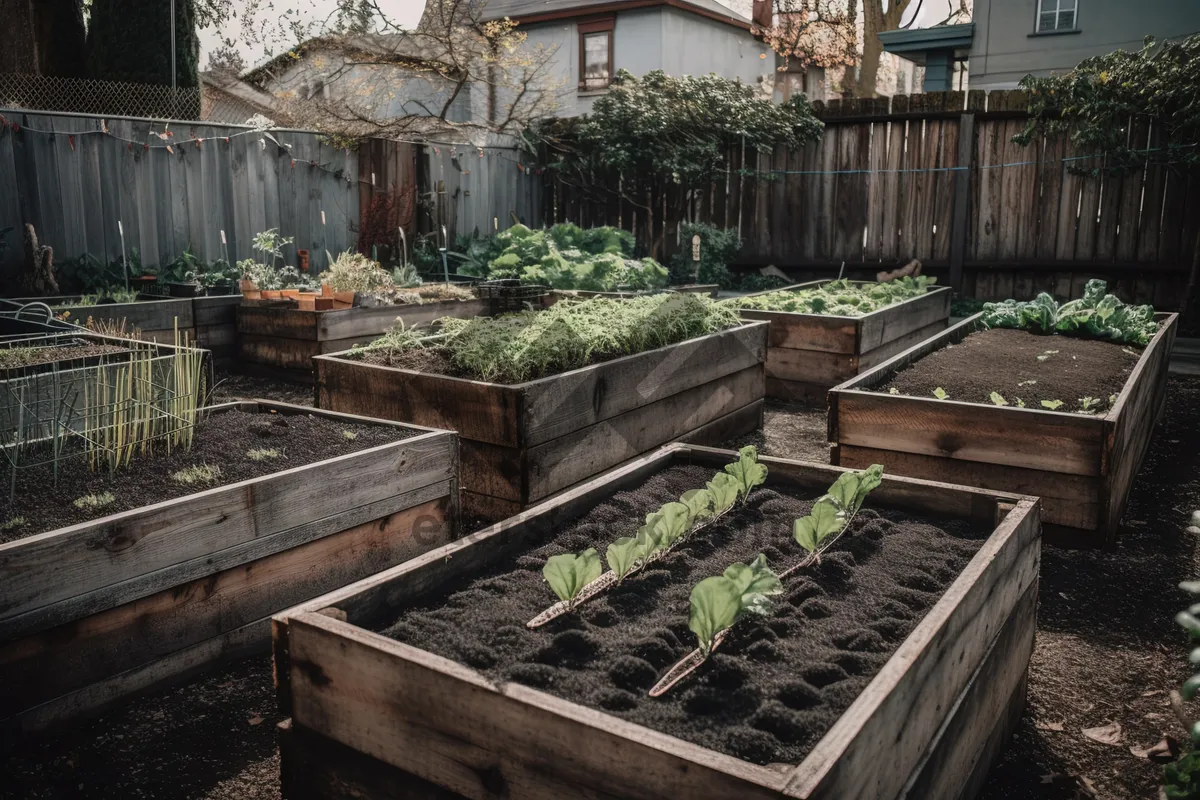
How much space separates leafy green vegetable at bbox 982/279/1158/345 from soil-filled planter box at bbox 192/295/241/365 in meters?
6.11

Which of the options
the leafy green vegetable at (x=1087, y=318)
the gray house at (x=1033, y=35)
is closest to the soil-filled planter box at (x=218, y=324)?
the leafy green vegetable at (x=1087, y=318)

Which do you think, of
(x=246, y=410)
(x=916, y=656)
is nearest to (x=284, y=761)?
(x=916, y=656)

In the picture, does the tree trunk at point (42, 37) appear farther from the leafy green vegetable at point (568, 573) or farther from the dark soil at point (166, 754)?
the leafy green vegetable at point (568, 573)

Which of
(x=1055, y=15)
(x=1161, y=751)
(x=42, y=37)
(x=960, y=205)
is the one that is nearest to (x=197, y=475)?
(x=1161, y=751)

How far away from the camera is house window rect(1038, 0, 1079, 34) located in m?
15.4

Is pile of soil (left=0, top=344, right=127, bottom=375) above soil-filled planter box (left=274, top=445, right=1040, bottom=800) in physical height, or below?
above

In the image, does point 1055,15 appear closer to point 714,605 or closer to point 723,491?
point 723,491

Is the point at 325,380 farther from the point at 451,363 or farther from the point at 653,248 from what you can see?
the point at 653,248

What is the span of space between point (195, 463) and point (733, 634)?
7.06 ft

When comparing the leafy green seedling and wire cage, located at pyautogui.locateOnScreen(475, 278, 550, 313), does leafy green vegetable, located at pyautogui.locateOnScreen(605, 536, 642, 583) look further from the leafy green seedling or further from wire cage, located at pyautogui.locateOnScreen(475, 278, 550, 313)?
wire cage, located at pyautogui.locateOnScreen(475, 278, 550, 313)

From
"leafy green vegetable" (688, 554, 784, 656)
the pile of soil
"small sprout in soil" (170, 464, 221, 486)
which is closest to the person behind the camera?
"leafy green vegetable" (688, 554, 784, 656)

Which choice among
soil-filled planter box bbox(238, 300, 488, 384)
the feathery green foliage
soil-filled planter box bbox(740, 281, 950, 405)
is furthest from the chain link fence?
the feathery green foliage

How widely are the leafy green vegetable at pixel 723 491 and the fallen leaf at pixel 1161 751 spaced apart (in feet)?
4.27

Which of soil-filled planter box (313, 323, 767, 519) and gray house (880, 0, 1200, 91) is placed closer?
soil-filled planter box (313, 323, 767, 519)
